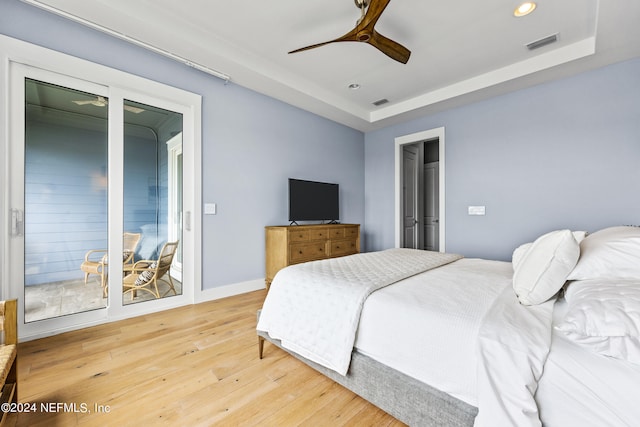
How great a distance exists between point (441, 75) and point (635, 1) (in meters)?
1.63

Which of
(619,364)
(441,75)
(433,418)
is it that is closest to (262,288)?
(433,418)

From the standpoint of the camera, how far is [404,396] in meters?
1.21

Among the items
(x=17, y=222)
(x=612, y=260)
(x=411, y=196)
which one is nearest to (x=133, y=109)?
(x=17, y=222)

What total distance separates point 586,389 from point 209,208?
3243mm

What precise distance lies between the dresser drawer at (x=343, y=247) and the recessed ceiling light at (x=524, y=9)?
3.16m

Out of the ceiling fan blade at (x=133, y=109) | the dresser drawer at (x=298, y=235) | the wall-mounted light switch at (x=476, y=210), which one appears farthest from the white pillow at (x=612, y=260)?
the ceiling fan blade at (x=133, y=109)

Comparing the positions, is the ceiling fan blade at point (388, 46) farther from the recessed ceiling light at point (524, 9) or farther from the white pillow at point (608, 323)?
the white pillow at point (608, 323)

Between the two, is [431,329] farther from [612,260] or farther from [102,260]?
[102,260]

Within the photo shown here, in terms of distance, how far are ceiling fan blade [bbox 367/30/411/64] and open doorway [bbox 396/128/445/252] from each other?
2.03 m

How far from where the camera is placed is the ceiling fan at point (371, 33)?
1.87m

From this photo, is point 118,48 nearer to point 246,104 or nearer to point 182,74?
point 182,74

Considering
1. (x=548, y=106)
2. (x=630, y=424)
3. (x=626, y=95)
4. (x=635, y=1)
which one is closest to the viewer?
(x=630, y=424)

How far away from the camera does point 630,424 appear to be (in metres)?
0.79

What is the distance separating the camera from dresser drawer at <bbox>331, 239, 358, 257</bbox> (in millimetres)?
4082
